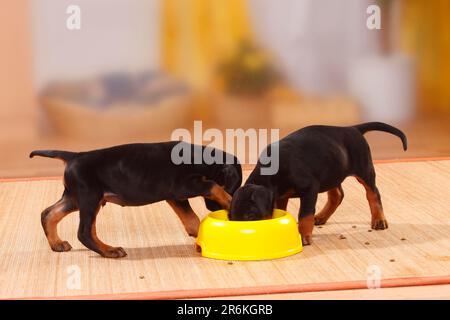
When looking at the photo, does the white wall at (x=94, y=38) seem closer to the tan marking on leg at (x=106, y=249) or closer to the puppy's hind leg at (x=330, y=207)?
the puppy's hind leg at (x=330, y=207)

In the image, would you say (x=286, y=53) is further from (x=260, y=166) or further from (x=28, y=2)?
(x=260, y=166)

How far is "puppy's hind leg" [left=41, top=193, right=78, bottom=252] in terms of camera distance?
104 inches

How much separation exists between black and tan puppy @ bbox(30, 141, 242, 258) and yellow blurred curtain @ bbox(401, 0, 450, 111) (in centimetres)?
240

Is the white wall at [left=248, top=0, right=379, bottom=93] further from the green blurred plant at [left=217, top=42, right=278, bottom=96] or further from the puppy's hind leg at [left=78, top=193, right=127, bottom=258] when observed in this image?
the puppy's hind leg at [left=78, top=193, right=127, bottom=258]

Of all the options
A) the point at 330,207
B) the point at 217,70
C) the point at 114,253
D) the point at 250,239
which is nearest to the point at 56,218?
the point at 114,253

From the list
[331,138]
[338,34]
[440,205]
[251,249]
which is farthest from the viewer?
[338,34]

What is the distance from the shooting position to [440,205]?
10.7 ft

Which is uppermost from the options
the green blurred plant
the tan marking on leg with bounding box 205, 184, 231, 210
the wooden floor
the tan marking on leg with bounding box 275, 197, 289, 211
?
the green blurred plant

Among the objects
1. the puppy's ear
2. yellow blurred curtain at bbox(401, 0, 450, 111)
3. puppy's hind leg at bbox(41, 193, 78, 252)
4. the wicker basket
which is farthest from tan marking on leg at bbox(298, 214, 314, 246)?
yellow blurred curtain at bbox(401, 0, 450, 111)

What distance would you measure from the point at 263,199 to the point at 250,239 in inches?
5.1

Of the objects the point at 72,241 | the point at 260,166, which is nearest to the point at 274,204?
the point at 260,166

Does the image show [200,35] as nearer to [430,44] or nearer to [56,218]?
[430,44]

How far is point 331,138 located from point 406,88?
209 cm

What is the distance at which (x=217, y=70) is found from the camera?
15.4 ft
